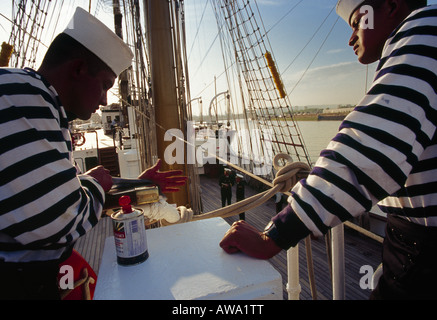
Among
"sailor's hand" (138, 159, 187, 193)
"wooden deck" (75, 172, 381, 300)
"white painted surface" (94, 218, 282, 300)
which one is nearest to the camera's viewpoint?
"white painted surface" (94, 218, 282, 300)

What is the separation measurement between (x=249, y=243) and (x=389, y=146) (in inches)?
19.6

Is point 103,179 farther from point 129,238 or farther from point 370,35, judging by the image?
point 370,35

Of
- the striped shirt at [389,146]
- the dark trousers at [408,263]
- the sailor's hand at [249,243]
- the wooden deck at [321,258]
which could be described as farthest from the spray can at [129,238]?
the wooden deck at [321,258]

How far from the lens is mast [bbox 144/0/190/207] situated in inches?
120

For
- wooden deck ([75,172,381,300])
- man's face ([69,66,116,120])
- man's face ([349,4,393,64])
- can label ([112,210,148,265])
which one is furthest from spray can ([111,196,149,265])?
wooden deck ([75,172,381,300])

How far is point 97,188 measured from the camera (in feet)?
3.04

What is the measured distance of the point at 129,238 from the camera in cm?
90

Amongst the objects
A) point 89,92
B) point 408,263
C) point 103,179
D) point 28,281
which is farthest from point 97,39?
point 408,263

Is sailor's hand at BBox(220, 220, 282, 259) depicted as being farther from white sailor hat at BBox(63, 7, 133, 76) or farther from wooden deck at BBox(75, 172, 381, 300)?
wooden deck at BBox(75, 172, 381, 300)

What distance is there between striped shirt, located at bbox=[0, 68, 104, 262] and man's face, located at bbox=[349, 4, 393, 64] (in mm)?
999

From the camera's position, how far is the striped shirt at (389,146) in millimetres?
603
